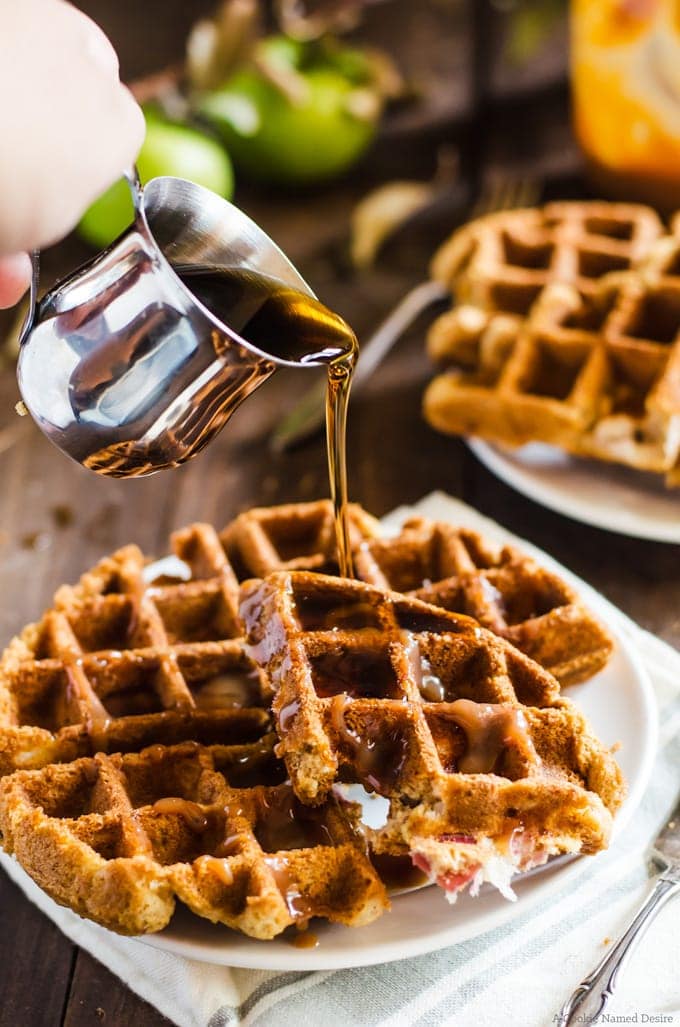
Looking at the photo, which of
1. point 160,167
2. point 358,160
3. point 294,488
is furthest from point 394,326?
point 358,160

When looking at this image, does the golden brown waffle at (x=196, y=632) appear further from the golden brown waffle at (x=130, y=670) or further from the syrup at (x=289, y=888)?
the syrup at (x=289, y=888)

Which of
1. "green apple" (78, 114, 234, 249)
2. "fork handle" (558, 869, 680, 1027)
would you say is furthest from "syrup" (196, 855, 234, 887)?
"green apple" (78, 114, 234, 249)

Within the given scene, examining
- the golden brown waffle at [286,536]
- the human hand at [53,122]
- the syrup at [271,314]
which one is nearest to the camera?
the human hand at [53,122]

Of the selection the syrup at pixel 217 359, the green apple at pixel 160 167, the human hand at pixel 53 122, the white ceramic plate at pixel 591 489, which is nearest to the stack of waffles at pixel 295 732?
the syrup at pixel 217 359

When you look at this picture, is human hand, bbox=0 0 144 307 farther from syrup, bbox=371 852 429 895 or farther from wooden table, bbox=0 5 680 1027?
wooden table, bbox=0 5 680 1027

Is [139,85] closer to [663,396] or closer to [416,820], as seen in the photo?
[663,396]

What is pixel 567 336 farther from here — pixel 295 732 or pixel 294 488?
pixel 295 732

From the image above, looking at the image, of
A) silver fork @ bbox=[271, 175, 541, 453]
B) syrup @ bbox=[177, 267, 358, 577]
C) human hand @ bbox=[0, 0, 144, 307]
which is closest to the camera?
human hand @ bbox=[0, 0, 144, 307]
